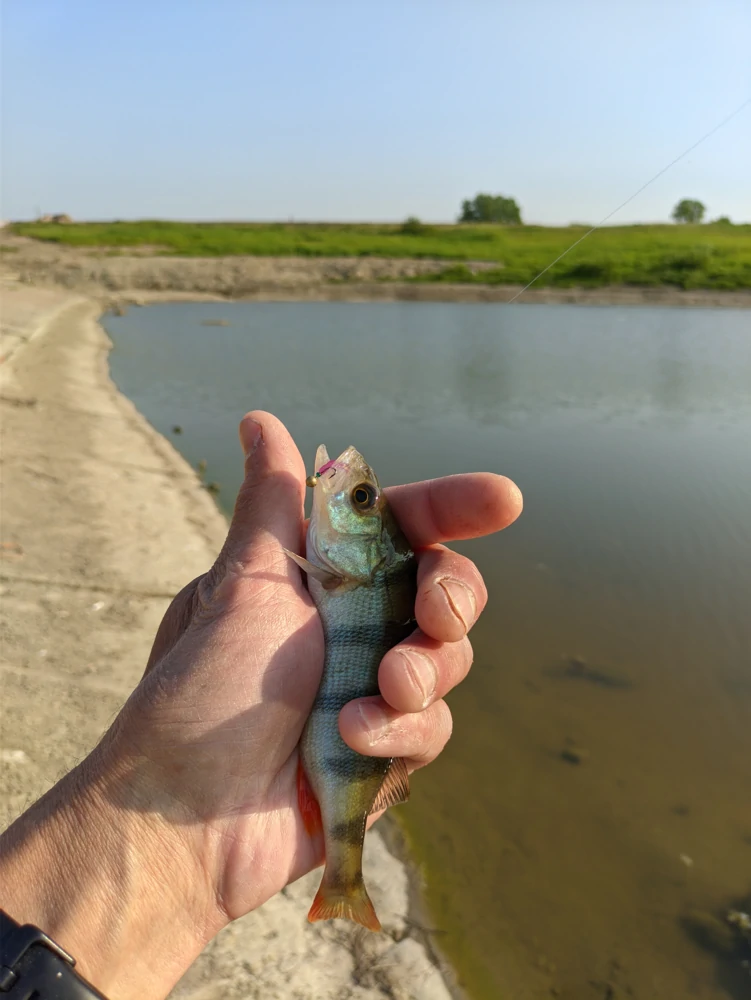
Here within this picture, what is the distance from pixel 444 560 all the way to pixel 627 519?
734 centimetres

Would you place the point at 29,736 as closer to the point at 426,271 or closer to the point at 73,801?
the point at 73,801

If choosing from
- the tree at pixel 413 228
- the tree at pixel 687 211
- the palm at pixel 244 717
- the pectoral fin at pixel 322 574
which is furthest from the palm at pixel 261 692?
the tree at pixel 413 228

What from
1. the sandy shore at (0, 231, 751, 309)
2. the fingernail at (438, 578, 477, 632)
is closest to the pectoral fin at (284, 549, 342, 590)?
the fingernail at (438, 578, 477, 632)

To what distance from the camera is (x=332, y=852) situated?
244 centimetres

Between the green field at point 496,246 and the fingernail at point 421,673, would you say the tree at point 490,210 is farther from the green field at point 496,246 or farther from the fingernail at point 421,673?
the fingernail at point 421,673

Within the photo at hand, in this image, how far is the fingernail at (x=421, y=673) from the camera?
238 cm

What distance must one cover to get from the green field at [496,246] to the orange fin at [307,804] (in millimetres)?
31377

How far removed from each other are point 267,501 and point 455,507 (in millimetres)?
731

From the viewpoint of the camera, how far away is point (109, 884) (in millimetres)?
2227

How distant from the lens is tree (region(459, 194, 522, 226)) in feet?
286

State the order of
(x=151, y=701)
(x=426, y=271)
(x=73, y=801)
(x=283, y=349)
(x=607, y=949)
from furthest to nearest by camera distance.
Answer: (x=426, y=271), (x=283, y=349), (x=607, y=949), (x=151, y=701), (x=73, y=801)

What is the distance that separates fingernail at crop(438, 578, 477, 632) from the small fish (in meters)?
0.22

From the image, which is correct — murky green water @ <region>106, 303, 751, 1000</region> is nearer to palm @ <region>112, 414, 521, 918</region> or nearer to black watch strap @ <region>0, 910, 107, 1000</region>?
palm @ <region>112, 414, 521, 918</region>

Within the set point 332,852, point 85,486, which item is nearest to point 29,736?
point 332,852
